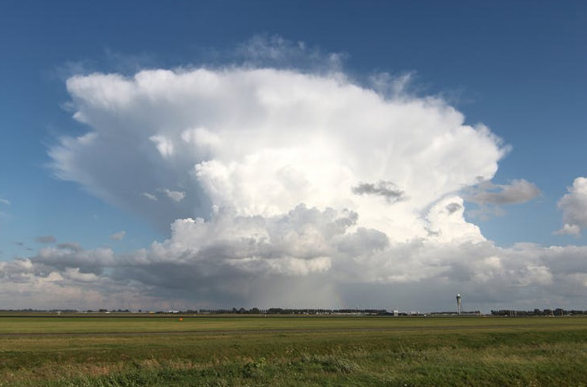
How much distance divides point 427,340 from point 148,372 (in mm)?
42690

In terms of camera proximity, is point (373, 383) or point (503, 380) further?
point (503, 380)

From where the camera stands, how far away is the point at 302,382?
2352cm

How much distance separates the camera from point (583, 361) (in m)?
32.2

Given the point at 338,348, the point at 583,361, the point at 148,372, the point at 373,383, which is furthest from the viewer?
the point at 338,348

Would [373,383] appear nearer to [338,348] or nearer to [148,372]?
[148,372]

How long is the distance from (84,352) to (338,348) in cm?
2685

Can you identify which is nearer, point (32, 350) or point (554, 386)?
point (554, 386)

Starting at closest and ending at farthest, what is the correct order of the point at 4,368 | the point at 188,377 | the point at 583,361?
the point at 188,377
the point at 583,361
the point at 4,368

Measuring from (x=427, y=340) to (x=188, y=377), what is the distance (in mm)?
42715

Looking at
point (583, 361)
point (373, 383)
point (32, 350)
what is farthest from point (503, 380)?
point (32, 350)

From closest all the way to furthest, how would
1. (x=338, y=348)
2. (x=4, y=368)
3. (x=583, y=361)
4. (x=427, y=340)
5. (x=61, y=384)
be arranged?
(x=61, y=384), (x=583, y=361), (x=4, y=368), (x=338, y=348), (x=427, y=340)

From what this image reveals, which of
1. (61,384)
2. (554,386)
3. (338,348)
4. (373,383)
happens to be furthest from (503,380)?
(338,348)

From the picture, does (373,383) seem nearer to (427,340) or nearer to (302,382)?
(302,382)

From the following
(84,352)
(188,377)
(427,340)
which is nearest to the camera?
(188,377)
